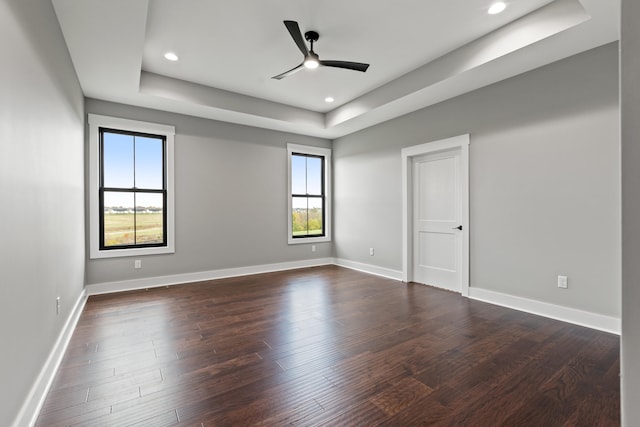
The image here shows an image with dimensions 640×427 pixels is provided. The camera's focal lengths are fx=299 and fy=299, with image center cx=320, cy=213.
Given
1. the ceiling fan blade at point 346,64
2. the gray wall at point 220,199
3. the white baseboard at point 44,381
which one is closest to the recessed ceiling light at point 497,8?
the ceiling fan blade at point 346,64

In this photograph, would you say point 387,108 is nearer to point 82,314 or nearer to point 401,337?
point 401,337

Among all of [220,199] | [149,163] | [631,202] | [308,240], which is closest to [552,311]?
[631,202]

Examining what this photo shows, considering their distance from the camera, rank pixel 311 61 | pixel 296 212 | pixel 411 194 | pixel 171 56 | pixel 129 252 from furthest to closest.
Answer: pixel 296 212 → pixel 411 194 → pixel 129 252 → pixel 171 56 → pixel 311 61

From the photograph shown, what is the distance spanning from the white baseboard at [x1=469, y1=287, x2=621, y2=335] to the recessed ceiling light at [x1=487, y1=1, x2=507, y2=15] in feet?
9.79

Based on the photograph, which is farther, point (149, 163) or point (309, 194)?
point (309, 194)

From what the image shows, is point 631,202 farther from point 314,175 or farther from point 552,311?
point 314,175

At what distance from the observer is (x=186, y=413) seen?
1.72 m

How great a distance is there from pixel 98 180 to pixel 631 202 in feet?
17.0

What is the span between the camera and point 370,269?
5.52 m

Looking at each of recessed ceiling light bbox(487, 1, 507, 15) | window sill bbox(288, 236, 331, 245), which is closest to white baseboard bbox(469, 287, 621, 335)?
recessed ceiling light bbox(487, 1, 507, 15)

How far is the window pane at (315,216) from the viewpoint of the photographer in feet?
20.6

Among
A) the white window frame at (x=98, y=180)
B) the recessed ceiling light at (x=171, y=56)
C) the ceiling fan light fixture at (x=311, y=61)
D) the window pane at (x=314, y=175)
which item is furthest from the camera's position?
the window pane at (x=314, y=175)

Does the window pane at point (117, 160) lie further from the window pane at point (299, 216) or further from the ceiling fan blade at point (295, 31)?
the ceiling fan blade at point (295, 31)

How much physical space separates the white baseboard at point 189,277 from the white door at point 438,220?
2.31 meters
